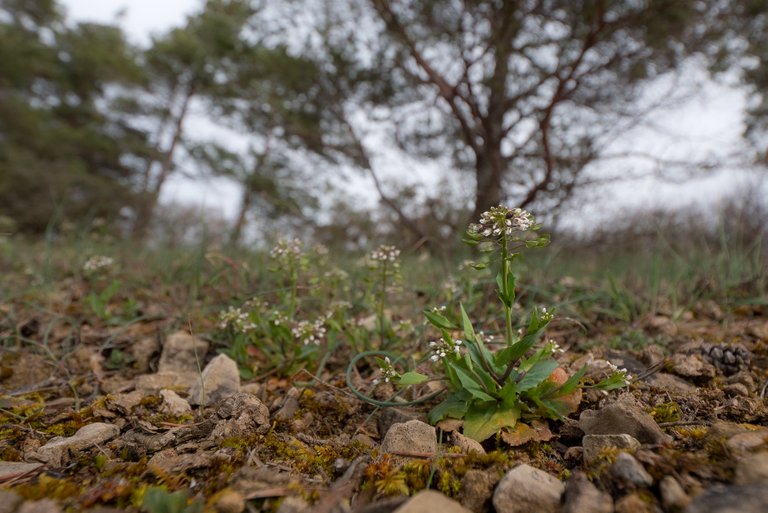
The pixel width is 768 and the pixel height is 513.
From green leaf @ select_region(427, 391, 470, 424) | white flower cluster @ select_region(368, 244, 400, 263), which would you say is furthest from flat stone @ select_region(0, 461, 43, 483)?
white flower cluster @ select_region(368, 244, 400, 263)

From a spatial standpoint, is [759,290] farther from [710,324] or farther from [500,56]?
[500,56]

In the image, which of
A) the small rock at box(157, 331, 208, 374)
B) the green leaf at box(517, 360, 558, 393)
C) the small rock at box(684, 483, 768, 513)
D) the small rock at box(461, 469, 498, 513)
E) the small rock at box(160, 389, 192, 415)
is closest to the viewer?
the small rock at box(684, 483, 768, 513)

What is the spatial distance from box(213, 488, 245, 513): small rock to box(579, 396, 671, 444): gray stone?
1.00 metres

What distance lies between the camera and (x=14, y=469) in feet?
3.54

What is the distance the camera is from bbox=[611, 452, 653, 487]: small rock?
899 millimetres

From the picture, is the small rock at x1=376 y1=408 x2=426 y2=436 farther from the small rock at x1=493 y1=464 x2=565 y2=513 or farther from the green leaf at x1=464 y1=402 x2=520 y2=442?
the small rock at x1=493 y1=464 x2=565 y2=513

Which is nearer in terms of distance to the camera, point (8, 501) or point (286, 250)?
point (8, 501)

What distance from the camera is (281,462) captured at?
45.1 inches

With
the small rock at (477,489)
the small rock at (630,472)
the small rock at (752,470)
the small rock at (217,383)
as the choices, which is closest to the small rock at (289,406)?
the small rock at (217,383)

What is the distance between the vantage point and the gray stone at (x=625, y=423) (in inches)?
43.1

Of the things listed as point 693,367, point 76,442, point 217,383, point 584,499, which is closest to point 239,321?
point 217,383

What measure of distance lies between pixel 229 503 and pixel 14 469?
694mm

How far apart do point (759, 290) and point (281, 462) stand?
2916 millimetres

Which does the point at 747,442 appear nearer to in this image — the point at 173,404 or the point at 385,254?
the point at 385,254
